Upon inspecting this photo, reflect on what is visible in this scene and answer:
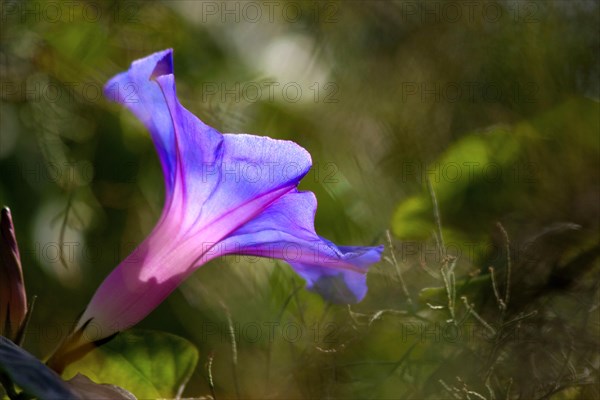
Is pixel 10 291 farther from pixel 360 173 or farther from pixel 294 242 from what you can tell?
pixel 360 173

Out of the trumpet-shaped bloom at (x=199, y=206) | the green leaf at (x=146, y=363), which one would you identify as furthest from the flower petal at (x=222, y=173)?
the green leaf at (x=146, y=363)

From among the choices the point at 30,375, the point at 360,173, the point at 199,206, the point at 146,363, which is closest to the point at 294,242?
the point at 199,206

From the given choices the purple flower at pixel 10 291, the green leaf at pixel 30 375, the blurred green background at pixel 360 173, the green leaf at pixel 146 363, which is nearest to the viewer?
the green leaf at pixel 30 375

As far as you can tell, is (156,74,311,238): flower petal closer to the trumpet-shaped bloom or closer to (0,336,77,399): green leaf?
the trumpet-shaped bloom

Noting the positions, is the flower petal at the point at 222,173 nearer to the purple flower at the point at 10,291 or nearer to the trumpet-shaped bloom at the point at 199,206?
the trumpet-shaped bloom at the point at 199,206

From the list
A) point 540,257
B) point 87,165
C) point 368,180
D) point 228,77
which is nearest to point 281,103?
point 228,77

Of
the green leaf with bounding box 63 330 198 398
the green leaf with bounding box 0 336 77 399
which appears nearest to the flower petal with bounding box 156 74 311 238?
the green leaf with bounding box 63 330 198 398
